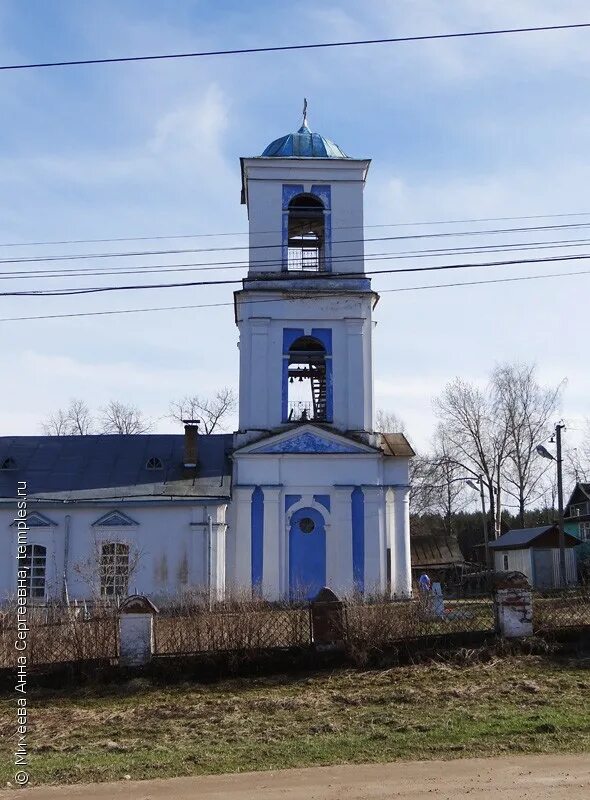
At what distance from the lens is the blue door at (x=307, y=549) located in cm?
2152

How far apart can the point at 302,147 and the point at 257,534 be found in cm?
993

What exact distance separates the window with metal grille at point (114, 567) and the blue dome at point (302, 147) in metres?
10.4

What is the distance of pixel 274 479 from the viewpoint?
21.9m

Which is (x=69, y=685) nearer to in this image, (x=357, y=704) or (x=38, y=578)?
(x=357, y=704)

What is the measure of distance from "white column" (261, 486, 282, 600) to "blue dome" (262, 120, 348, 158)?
853cm

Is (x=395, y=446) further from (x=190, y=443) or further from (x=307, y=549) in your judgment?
(x=190, y=443)

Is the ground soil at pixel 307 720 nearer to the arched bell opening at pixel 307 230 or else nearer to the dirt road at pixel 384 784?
the dirt road at pixel 384 784

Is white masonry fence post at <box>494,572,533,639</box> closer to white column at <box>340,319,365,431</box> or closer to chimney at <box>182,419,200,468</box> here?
white column at <box>340,319,365,431</box>

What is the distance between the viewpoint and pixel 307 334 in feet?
73.8

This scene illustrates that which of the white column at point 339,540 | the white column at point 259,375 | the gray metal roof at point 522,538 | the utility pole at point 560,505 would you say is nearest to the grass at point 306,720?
the white column at point 339,540

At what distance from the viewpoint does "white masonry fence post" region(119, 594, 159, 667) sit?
39.2ft

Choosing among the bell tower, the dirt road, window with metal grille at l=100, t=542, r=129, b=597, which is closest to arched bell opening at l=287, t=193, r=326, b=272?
the bell tower

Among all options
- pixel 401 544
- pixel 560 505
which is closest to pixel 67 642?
pixel 401 544

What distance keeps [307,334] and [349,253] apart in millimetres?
2284
